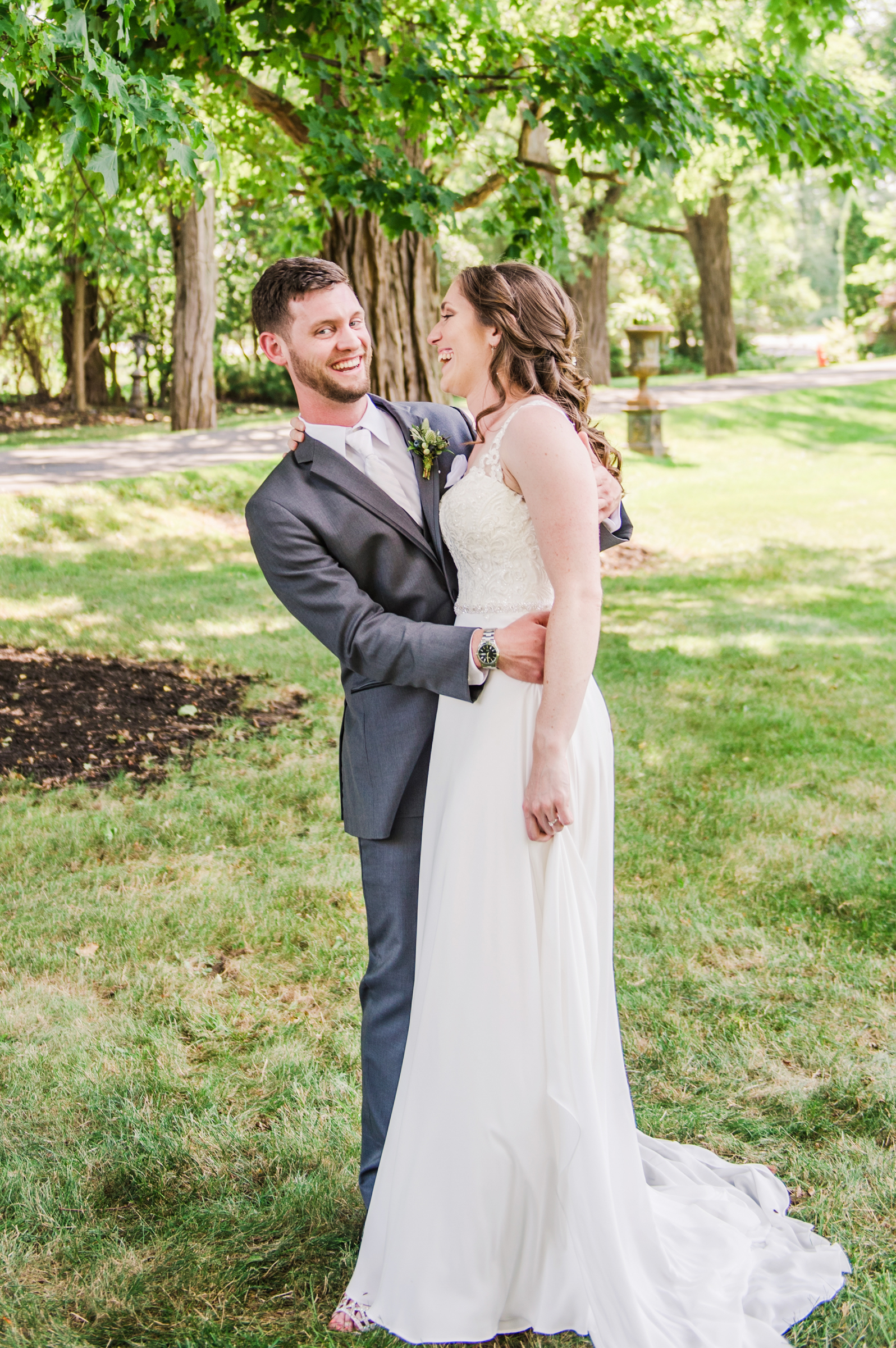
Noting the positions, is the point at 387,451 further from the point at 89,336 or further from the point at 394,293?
the point at 89,336

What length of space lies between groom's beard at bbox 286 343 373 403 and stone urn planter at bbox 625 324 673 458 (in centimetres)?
1490

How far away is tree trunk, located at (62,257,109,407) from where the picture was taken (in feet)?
81.0

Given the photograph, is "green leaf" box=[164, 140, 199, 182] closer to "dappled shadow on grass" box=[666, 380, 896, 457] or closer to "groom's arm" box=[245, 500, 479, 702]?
"groom's arm" box=[245, 500, 479, 702]

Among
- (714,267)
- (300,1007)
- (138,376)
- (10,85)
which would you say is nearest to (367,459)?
(300,1007)

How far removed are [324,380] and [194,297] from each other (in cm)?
1525

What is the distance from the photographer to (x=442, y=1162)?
2451 millimetres

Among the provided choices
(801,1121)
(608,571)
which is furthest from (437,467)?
(608,571)

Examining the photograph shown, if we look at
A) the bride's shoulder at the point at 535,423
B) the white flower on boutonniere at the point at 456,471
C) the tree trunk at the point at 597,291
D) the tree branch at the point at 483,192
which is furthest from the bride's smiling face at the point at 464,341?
the tree trunk at the point at 597,291

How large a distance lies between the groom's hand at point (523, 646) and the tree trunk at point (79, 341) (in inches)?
957

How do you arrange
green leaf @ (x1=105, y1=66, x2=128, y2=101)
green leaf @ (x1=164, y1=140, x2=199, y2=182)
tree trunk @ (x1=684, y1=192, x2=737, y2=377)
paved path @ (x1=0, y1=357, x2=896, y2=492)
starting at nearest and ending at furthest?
1. green leaf @ (x1=105, y1=66, x2=128, y2=101)
2. green leaf @ (x1=164, y1=140, x2=199, y2=182)
3. paved path @ (x1=0, y1=357, x2=896, y2=492)
4. tree trunk @ (x1=684, y1=192, x2=737, y2=377)

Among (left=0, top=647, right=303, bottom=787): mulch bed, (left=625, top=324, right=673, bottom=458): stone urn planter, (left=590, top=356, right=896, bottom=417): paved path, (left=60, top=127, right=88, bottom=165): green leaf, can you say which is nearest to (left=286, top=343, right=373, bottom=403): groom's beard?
(left=60, top=127, right=88, bottom=165): green leaf

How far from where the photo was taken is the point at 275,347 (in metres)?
2.62

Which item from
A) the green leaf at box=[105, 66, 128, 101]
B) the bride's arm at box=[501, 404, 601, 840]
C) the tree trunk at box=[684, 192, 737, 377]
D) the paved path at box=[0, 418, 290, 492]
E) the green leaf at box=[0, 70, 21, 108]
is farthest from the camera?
the tree trunk at box=[684, 192, 737, 377]

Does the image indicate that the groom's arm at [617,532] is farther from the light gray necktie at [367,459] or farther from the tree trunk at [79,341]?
the tree trunk at [79,341]
